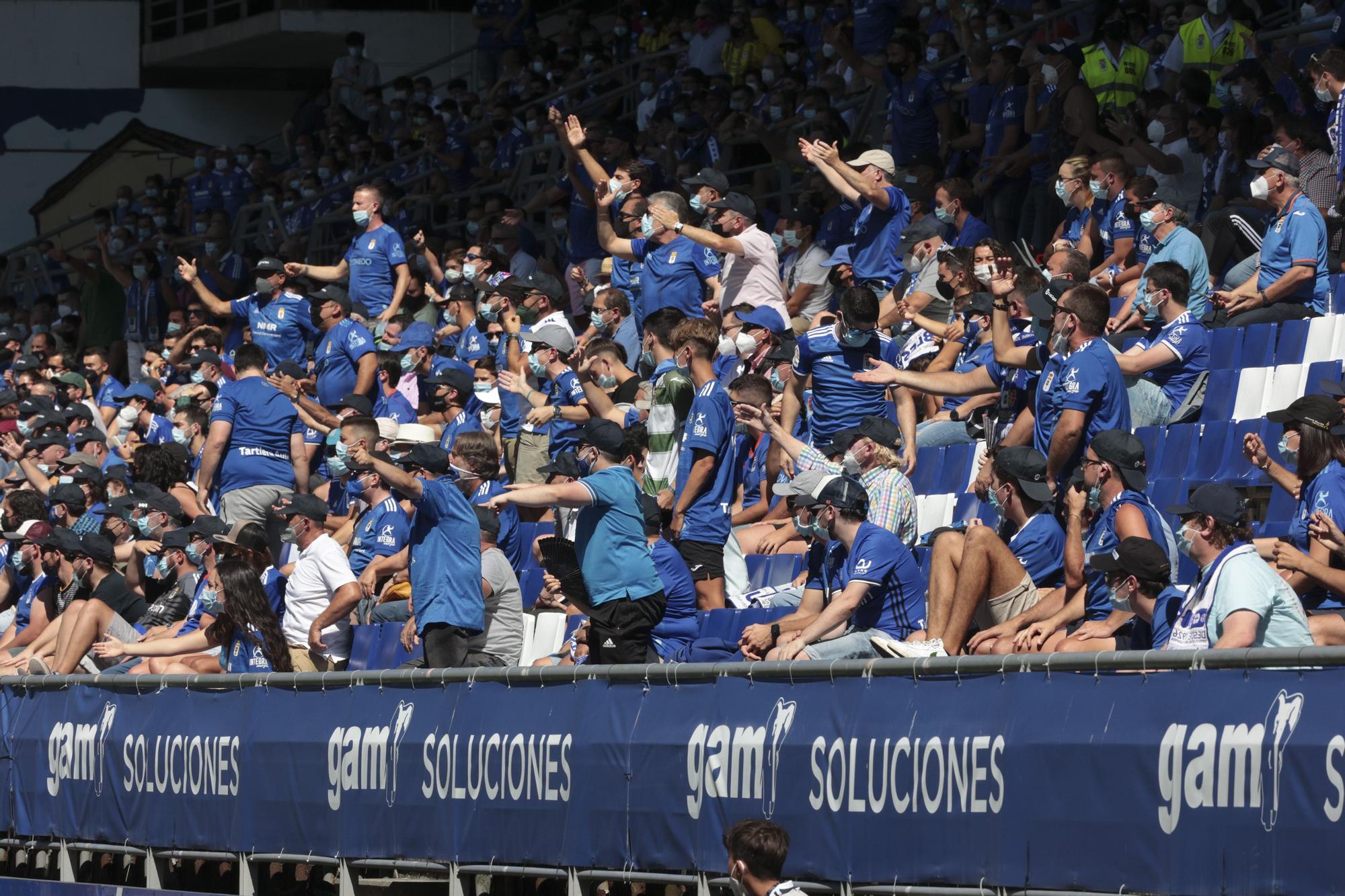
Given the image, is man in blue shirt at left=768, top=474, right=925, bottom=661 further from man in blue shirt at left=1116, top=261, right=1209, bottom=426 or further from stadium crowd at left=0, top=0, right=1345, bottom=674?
man in blue shirt at left=1116, top=261, right=1209, bottom=426

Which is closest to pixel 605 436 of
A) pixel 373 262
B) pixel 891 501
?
pixel 891 501

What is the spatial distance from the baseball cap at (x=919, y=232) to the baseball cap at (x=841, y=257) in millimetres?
1017

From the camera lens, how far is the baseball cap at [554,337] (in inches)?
483

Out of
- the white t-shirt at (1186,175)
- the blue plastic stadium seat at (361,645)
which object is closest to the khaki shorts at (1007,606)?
the blue plastic stadium seat at (361,645)

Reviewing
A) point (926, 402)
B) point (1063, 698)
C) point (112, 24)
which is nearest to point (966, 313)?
point (926, 402)

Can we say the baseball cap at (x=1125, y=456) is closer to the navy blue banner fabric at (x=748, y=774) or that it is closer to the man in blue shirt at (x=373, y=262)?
the navy blue banner fabric at (x=748, y=774)

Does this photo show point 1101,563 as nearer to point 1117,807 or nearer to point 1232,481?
point 1117,807

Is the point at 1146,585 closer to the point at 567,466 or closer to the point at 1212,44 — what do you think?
the point at 567,466

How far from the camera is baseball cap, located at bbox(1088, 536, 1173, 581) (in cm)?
714

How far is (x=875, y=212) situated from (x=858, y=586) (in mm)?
5563

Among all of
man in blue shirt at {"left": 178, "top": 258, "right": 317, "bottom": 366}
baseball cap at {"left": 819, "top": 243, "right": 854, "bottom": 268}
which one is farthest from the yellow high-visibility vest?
man in blue shirt at {"left": 178, "top": 258, "right": 317, "bottom": 366}

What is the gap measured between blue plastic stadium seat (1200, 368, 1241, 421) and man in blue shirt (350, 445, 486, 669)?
11.6 feet

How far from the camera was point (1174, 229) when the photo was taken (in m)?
10.9

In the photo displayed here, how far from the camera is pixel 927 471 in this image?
1108cm
